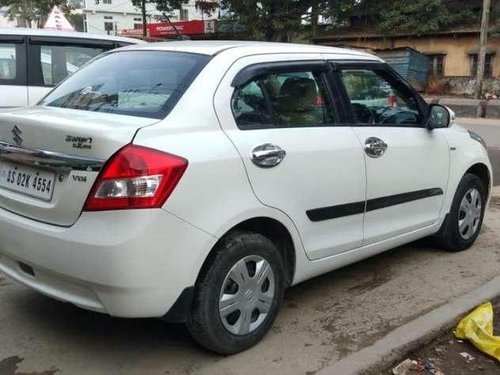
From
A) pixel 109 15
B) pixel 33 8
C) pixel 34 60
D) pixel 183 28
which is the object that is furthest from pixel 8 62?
pixel 109 15

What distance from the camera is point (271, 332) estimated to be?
358 centimetres

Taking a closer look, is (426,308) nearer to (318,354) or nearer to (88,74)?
(318,354)

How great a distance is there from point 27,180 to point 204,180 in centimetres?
94

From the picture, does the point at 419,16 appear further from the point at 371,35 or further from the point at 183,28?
the point at 183,28

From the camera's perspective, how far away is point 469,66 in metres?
27.3

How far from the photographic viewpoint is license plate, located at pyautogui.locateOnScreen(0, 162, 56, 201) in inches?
120

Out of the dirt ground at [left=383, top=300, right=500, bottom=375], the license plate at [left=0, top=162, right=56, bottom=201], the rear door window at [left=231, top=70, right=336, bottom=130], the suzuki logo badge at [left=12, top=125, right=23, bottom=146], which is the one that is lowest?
the dirt ground at [left=383, top=300, right=500, bottom=375]

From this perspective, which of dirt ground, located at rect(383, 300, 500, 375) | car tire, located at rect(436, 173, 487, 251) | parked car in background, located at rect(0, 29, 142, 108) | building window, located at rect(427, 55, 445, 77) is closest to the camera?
dirt ground, located at rect(383, 300, 500, 375)

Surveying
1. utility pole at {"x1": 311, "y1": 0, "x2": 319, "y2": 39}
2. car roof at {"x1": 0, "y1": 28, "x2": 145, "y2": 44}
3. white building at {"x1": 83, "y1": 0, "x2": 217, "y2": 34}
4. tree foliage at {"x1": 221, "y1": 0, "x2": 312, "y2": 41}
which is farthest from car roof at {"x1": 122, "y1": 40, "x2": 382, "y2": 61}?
white building at {"x1": 83, "y1": 0, "x2": 217, "y2": 34}

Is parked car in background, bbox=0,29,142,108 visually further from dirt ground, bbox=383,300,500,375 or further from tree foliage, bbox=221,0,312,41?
tree foliage, bbox=221,0,312,41

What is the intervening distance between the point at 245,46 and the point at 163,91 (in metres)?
0.59

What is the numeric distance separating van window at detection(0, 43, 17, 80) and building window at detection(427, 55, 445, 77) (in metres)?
24.1

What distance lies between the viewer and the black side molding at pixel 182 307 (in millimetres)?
2967

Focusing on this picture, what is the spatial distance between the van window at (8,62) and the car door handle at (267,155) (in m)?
4.43
